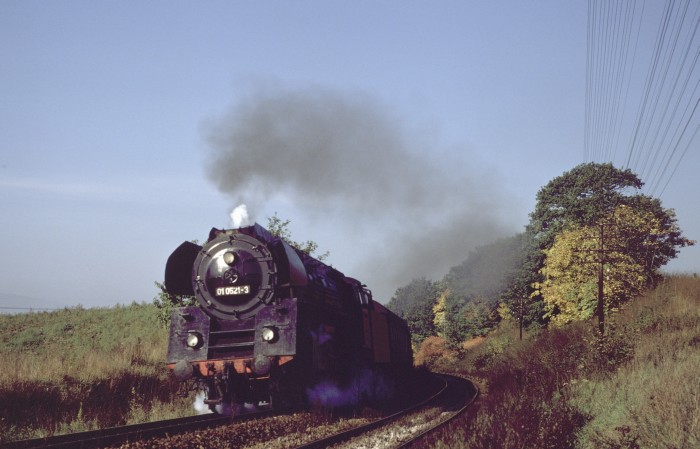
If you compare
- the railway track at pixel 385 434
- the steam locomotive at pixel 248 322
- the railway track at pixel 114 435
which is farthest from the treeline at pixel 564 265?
the railway track at pixel 114 435

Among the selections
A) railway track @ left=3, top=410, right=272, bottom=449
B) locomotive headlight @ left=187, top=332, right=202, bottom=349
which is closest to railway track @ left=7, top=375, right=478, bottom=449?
railway track @ left=3, top=410, right=272, bottom=449

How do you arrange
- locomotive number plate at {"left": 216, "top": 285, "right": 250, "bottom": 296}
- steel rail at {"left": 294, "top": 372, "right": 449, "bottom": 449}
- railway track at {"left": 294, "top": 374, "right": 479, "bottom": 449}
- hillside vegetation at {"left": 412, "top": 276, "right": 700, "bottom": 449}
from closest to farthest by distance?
hillside vegetation at {"left": 412, "top": 276, "right": 700, "bottom": 449}
steel rail at {"left": 294, "top": 372, "right": 449, "bottom": 449}
railway track at {"left": 294, "top": 374, "right": 479, "bottom": 449}
locomotive number plate at {"left": 216, "top": 285, "right": 250, "bottom": 296}

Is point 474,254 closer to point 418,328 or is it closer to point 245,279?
point 418,328

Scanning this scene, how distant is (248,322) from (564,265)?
23.0 metres

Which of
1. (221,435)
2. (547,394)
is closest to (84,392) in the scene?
(221,435)

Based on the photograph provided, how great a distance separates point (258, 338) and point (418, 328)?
214ft

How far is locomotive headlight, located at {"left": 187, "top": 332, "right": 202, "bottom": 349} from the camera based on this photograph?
34.7 ft

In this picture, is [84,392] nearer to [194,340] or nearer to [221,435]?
[194,340]

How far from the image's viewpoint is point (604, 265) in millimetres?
27328

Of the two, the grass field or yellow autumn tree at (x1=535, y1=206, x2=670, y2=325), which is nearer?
the grass field

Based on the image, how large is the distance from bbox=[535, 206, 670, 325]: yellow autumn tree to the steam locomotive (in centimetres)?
1945

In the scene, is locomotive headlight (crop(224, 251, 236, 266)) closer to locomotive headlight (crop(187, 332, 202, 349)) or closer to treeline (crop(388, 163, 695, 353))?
locomotive headlight (crop(187, 332, 202, 349))

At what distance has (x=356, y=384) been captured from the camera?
14.2 metres

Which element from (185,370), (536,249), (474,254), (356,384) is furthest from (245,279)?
(474,254)
